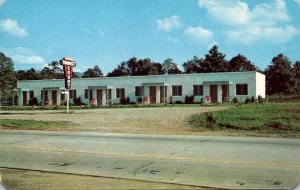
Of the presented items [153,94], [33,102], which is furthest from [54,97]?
[153,94]

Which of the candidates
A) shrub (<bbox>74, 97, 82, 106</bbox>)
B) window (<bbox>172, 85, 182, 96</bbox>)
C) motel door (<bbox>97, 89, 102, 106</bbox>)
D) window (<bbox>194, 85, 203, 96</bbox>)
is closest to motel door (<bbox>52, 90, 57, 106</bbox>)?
shrub (<bbox>74, 97, 82, 106</bbox>)

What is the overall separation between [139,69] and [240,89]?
23.9 metres

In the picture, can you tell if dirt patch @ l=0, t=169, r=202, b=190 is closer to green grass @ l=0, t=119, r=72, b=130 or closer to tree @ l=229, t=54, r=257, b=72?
green grass @ l=0, t=119, r=72, b=130

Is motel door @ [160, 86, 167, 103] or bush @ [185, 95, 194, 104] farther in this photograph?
motel door @ [160, 86, 167, 103]

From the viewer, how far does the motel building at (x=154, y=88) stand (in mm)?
30734

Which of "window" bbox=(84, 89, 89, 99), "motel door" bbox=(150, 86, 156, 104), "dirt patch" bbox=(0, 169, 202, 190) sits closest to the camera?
"dirt patch" bbox=(0, 169, 202, 190)

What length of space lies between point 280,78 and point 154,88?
488 inches

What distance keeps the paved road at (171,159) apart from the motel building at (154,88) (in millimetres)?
21701

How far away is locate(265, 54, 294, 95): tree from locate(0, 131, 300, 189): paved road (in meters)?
26.0

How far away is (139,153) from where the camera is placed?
7.70 m

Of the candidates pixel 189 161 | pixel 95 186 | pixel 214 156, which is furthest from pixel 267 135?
pixel 95 186

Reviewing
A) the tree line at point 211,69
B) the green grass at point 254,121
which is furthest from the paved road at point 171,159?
the tree line at point 211,69

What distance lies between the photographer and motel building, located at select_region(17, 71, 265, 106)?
3073cm

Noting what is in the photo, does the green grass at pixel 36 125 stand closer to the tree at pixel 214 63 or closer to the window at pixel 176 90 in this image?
the window at pixel 176 90
